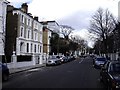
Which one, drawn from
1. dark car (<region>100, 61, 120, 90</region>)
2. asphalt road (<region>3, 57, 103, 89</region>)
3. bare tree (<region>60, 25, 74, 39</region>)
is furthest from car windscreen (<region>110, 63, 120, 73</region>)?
bare tree (<region>60, 25, 74, 39</region>)

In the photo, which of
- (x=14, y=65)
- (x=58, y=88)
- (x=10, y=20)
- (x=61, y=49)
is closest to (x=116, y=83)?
(x=58, y=88)

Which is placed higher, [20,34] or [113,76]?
[20,34]

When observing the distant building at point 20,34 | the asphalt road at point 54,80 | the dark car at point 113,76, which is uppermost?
the distant building at point 20,34

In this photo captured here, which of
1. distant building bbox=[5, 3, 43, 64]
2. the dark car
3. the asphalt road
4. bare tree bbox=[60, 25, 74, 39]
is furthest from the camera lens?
bare tree bbox=[60, 25, 74, 39]

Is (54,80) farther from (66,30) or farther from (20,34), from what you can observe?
(66,30)

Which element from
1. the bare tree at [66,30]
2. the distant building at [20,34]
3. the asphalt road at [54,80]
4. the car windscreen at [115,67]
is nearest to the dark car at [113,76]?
the car windscreen at [115,67]

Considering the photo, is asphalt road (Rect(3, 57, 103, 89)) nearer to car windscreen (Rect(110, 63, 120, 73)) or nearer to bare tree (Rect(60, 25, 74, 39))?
car windscreen (Rect(110, 63, 120, 73))

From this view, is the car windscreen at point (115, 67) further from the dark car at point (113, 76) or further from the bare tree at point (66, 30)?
the bare tree at point (66, 30)

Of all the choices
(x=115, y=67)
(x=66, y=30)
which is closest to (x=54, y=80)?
(x=115, y=67)

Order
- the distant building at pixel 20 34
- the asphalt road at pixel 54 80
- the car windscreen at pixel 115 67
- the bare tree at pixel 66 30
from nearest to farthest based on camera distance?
the car windscreen at pixel 115 67 < the asphalt road at pixel 54 80 < the distant building at pixel 20 34 < the bare tree at pixel 66 30

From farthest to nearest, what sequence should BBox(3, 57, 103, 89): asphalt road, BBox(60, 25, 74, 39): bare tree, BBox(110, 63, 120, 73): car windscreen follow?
BBox(60, 25, 74, 39): bare tree → BBox(3, 57, 103, 89): asphalt road → BBox(110, 63, 120, 73): car windscreen

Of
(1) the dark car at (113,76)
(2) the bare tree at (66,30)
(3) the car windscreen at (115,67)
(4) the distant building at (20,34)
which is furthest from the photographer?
(2) the bare tree at (66,30)

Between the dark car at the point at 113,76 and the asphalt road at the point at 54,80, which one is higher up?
the dark car at the point at 113,76

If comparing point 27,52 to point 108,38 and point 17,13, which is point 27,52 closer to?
point 17,13
